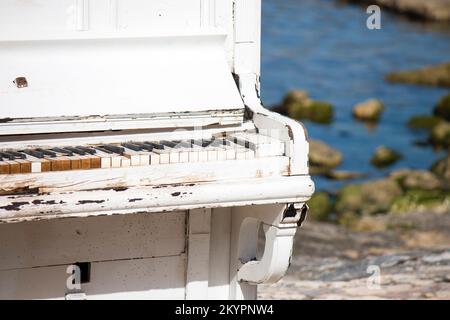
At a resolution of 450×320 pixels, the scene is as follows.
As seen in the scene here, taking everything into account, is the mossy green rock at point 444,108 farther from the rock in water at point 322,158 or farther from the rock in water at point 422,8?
the rock in water at point 422,8

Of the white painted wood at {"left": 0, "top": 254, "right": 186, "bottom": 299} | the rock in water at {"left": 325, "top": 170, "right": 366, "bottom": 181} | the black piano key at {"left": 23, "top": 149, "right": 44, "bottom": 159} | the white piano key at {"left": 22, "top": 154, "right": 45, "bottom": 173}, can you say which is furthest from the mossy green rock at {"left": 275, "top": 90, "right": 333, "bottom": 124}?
the white piano key at {"left": 22, "top": 154, "right": 45, "bottom": 173}

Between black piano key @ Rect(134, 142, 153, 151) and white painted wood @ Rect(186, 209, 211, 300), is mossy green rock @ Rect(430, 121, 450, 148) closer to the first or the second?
white painted wood @ Rect(186, 209, 211, 300)

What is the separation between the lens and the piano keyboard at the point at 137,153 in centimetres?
473

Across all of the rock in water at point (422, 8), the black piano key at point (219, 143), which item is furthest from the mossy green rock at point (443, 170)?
the rock in water at point (422, 8)

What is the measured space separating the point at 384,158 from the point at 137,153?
16.1m

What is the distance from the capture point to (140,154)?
489 cm

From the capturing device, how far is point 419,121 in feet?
78.6

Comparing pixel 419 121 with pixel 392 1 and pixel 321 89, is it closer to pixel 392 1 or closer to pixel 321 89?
pixel 321 89

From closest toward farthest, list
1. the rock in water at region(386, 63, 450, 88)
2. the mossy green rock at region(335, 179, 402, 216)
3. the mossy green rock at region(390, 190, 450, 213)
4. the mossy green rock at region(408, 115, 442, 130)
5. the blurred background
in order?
the blurred background
the mossy green rock at region(390, 190, 450, 213)
the mossy green rock at region(335, 179, 402, 216)
the mossy green rock at region(408, 115, 442, 130)
the rock in water at region(386, 63, 450, 88)

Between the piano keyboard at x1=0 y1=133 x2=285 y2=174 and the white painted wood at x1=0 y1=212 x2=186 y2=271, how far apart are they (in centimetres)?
53

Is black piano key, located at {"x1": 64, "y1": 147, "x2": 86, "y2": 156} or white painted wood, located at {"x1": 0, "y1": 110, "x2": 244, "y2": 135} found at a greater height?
white painted wood, located at {"x1": 0, "y1": 110, "x2": 244, "y2": 135}

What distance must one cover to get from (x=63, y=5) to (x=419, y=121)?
19.1 metres

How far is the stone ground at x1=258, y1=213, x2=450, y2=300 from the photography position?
300 inches

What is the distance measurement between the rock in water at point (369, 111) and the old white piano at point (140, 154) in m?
19.6
